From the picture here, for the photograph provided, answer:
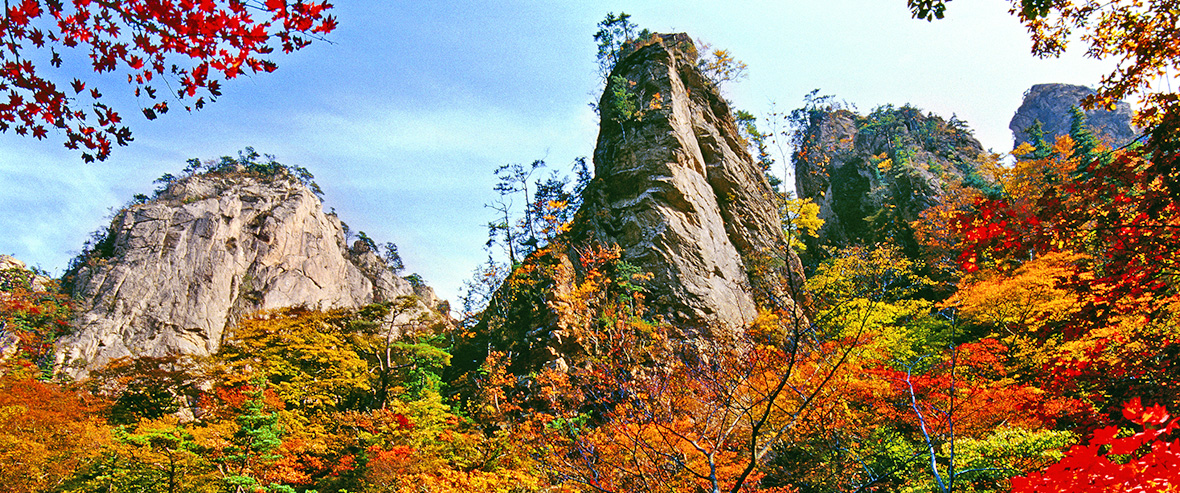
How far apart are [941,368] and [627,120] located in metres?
16.5

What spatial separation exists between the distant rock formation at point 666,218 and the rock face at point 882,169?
6.89 metres

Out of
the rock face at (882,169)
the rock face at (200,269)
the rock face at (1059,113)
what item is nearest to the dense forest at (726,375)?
the rock face at (882,169)

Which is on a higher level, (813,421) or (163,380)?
(163,380)

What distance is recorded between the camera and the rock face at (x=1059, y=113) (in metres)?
52.6

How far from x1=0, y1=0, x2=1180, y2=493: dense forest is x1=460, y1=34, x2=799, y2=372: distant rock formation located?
22 cm

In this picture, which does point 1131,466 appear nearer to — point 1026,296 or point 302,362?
point 1026,296

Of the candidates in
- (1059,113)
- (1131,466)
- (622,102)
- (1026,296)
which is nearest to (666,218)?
(622,102)

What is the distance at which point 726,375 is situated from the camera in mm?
5242

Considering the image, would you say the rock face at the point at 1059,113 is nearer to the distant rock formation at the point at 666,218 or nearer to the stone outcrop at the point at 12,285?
the distant rock formation at the point at 666,218

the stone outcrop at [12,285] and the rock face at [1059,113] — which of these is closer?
the stone outcrop at [12,285]

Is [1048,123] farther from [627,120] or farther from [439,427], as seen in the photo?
[439,427]

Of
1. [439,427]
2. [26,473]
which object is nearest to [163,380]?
[26,473]

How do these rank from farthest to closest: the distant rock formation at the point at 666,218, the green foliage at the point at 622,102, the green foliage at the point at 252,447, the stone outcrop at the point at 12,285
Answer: the stone outcrop at the point at 12,285, the green foliage at the point at 622,102, the distant rock formation at the point at 666,218, the green foliage at the point at 252,447

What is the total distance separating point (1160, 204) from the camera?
11.4 feet
